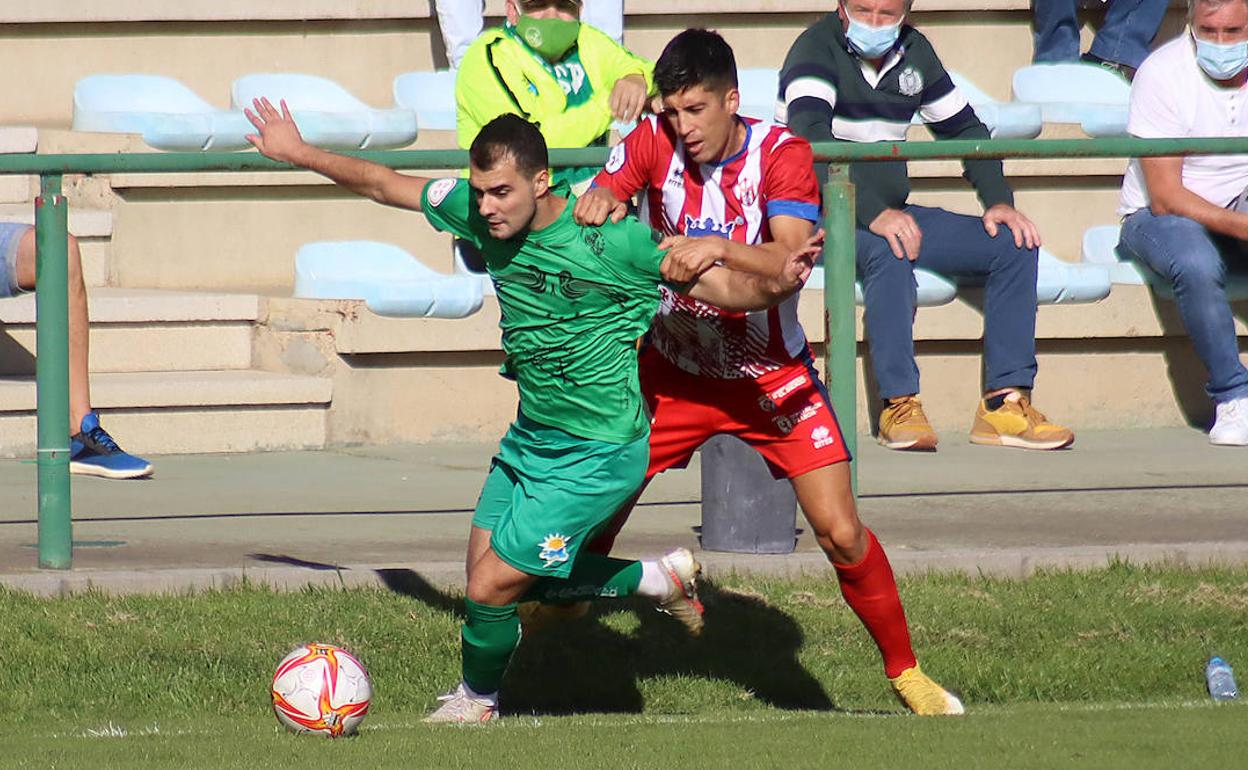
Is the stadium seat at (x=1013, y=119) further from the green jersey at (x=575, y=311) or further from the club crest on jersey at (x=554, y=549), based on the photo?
the club crest on jersey at (x=554, y=549)

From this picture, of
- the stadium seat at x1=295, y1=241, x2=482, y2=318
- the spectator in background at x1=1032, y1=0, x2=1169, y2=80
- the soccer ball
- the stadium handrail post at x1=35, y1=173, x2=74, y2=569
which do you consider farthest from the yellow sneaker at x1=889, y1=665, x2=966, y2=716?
the spectator in background at x1=1032, y1=0, x2=1169, y2=80

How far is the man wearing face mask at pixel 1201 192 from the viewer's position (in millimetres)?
9281

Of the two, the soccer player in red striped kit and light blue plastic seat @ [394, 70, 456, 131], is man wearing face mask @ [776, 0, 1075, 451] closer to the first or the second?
light blue plastic seat @ [394, 70, 456, 131]

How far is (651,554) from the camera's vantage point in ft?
23.9

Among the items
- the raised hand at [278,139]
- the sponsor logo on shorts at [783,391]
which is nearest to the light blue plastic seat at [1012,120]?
the sponsor logo on shorts at [783,391]

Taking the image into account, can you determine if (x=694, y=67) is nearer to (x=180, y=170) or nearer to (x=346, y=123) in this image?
(x=180, y=170)

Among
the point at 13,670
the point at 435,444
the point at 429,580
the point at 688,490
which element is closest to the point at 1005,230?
the point at 688,490

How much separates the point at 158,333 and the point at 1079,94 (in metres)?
5.38

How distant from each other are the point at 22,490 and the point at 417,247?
10.3ft

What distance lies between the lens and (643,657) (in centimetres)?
689

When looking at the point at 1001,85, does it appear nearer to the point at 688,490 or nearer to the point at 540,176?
the point at 688,490

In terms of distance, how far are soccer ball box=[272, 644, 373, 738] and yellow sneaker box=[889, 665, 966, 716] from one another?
159 cm

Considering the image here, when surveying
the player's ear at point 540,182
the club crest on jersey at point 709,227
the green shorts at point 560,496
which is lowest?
the green shorts at point 560,496

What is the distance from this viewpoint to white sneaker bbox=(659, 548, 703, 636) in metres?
6.38
